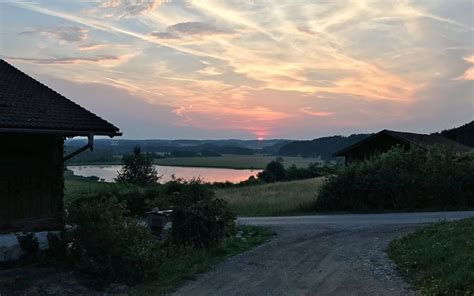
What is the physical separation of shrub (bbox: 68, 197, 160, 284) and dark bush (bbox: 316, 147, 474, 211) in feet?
54.9

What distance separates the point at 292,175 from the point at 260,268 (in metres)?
61.7

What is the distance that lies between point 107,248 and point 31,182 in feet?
9.35

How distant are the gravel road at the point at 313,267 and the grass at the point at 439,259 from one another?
1.10 ft

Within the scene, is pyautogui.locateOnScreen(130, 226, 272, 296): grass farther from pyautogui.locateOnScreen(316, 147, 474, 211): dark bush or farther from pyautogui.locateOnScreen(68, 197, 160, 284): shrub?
pyautogui.locateOnScreen(316, 147, 474, 211): dark bush

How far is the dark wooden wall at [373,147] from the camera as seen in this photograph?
39.2 metres

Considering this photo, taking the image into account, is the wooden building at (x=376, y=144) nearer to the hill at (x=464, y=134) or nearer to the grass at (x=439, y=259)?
the hill at (x=464, y=134)

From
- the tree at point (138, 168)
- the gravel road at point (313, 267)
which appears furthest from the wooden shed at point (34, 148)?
the tree at point (138, 168)

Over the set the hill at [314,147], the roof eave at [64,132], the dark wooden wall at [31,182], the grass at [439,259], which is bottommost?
→ the grass at [439,259]

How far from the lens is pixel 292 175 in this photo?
72250 millimetres

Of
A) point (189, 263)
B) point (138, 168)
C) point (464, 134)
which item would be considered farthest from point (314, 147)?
point (189, 263)

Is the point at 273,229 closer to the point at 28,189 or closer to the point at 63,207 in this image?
the point at 63,207

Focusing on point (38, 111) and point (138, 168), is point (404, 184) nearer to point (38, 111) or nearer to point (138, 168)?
point (38, 111)

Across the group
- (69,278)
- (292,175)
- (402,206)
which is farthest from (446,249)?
(292,175)

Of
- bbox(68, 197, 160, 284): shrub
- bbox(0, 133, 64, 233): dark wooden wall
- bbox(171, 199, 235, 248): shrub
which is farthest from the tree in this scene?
bbox(68, 197, 160, 284): shrub
